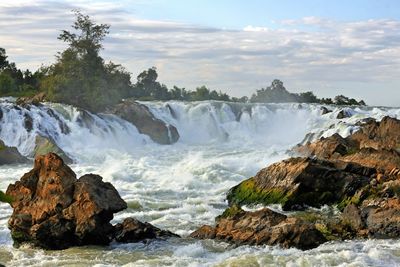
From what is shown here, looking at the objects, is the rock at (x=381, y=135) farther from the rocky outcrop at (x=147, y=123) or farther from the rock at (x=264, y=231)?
the rocky outcrop at (x=147, y=123)

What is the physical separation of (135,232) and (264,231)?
9.79ft

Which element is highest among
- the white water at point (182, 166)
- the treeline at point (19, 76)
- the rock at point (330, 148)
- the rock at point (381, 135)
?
the treeline at point (19, 76)

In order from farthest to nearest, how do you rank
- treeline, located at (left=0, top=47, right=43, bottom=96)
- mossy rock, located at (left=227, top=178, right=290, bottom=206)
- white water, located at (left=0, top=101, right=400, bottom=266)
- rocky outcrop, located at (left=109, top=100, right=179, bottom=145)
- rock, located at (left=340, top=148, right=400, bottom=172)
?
1. treeline, located at (left=0, top=47, right=43, bottom=96)
2. rocky outcrop, located at (left=109, top=100, right=179, bottom=145)
3. rock, located at (left=340, top=148, right=400, bottom=172)
4. mossy rock, located at (left=227, top=178, right=290, bottom=206)
5. white water, located at (left=0, top=101, right=400, bottom=266)

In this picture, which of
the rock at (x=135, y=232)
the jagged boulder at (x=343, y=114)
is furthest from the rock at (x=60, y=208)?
the jagged boulder at (x=343, y=114)

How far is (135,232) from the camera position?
14562mm

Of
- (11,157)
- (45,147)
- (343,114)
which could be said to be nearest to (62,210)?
(11,157)

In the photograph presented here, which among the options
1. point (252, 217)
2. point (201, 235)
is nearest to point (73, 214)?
point (201, 235)

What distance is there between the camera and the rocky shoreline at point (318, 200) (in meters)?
14.0

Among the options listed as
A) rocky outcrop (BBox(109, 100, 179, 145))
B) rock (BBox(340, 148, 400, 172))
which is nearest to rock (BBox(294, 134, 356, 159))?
rock (BBox(340, 148, 400, 172))

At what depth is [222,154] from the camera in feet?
125

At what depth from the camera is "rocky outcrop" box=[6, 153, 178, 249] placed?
552 inches

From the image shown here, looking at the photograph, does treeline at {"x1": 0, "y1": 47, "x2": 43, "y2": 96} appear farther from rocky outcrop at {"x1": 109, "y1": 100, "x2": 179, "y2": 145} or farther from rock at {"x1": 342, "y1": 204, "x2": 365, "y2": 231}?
rock at {"x1": 342, "y1": 204, "x2": 365, "y2": 231}

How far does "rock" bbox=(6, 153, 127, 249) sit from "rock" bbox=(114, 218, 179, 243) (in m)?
0.29

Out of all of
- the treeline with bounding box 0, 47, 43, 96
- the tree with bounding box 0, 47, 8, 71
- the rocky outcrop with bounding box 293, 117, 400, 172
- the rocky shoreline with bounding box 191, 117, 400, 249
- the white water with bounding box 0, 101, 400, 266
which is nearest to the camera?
the white water with bounding box 0, 101, 400, 266
